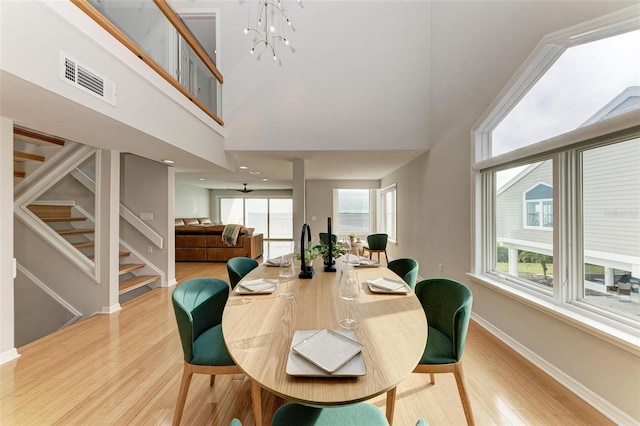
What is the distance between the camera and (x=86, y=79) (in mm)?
1807

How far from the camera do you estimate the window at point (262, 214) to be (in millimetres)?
11156

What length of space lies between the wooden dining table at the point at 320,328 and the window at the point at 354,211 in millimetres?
6452

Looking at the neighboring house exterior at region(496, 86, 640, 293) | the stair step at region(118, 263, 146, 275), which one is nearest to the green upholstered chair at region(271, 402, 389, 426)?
the neighboring house exterior at region(496, 86, 640, 293)

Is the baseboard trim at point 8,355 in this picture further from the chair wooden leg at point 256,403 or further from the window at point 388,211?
the window at point 388,211

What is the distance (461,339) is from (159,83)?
10.8 feet

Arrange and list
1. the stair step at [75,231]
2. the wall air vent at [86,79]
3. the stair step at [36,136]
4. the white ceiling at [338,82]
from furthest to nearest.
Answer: the white ceiling at [338,82]
the stair step at [75,231]
the stair step at [36,136]
the wall air vent at [86,79]

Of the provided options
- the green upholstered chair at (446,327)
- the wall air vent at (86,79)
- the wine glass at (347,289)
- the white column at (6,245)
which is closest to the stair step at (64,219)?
the white column at (6,245)

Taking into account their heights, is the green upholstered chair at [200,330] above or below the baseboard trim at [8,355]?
above

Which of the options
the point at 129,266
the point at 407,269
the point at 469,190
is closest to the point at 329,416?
the point at 407,269

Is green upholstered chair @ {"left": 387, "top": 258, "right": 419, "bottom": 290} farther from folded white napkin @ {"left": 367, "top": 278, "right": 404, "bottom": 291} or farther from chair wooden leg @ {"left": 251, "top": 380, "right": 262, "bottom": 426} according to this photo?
chair wooden leg @ {"left": 251, "top": 380, "right": 262, "bottom": 426}

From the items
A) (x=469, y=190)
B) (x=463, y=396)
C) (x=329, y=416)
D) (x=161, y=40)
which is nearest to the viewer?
(x=329, y=416)

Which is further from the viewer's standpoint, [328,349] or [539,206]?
[539,206]

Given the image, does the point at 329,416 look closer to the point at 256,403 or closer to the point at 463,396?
the point at 256,403

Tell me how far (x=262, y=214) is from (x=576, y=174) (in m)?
10.3
